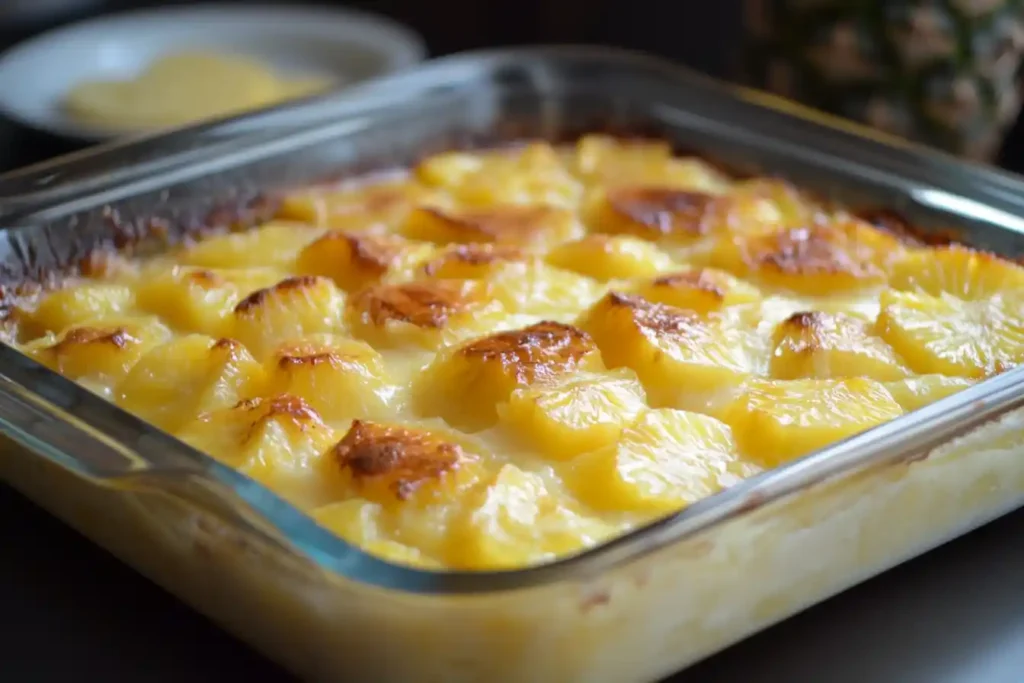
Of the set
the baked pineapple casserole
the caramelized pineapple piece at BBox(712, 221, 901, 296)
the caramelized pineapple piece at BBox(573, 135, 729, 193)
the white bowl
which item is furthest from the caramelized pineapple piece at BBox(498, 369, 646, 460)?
the white bowl

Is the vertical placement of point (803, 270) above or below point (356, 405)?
above

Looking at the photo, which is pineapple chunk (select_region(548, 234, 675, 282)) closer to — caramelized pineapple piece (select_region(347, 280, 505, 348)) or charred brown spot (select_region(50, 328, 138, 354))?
A: caramelized pineapple piece (select_region(347, 280, 505, 348))

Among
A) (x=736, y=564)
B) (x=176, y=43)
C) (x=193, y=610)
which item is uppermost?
(x=176, y=43)

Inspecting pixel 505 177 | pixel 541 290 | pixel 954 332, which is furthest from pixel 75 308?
pixel 954 332

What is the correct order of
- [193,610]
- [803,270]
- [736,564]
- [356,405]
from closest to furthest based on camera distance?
[736,564]
[193,610]
[356,405]
[803,270]

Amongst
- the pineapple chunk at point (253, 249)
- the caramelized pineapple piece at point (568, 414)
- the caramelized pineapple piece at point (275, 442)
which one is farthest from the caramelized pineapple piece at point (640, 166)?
the caramelized pineapple piece at point (275, 442)

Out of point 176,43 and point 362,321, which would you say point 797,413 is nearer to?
point 362,321

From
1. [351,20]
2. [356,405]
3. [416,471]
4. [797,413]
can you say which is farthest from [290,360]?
[351,20]

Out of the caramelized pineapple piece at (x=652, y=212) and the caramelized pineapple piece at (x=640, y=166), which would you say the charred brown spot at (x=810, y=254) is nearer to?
the caramelized pineapple piece at (x=652, y=212)
